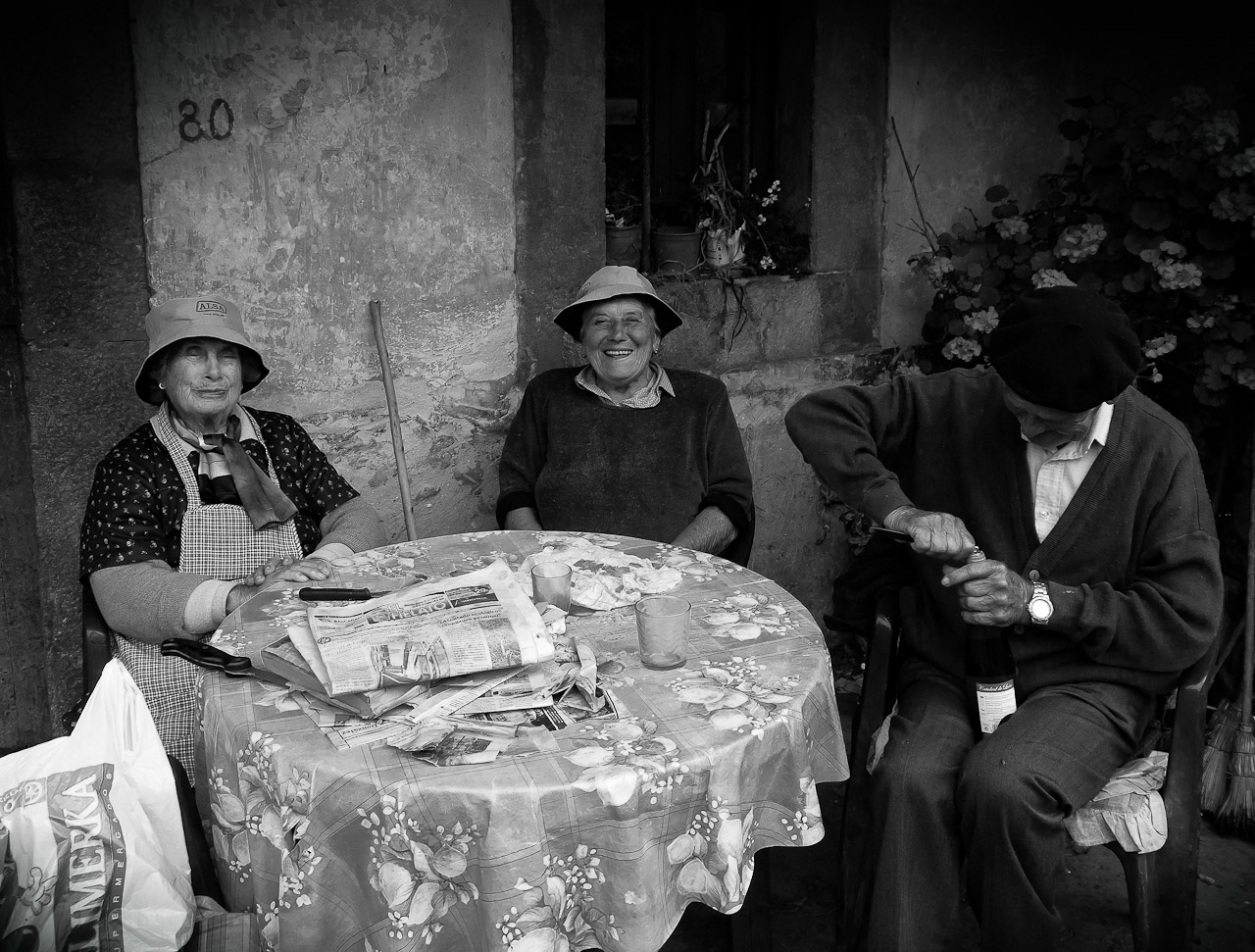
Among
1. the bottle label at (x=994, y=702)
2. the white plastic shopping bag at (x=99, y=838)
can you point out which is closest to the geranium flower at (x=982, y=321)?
the bottle label at (x=994, y=702)

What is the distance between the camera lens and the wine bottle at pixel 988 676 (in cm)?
268

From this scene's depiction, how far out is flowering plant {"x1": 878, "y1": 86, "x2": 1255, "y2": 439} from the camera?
382 centimetres

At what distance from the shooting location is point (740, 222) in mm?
4707

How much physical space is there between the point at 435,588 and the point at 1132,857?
161 centimetres

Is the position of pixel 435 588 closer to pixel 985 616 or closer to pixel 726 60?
pixel 985 616

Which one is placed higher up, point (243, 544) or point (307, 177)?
point (307, 177)

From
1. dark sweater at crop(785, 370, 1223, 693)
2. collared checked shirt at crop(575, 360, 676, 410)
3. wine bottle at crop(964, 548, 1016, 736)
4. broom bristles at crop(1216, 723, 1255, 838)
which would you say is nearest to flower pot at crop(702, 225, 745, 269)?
collared checked shirt at crop(575, 360, 676, 410)

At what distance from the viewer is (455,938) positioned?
192cm

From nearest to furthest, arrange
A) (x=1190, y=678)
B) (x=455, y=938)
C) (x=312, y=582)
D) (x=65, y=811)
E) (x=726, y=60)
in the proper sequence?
1. (x=65, y=811)
2. (x=455, y=938)
3. (x=1190, y=678)
4. (x=312, y=582)
5. (x=726, y=60)

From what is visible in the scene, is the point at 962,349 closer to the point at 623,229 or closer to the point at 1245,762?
the point at 623,229

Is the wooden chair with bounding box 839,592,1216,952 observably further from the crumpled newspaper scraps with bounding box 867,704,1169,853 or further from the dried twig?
the dried twig

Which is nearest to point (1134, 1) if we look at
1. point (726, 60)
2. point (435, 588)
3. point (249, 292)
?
point (726, 60)

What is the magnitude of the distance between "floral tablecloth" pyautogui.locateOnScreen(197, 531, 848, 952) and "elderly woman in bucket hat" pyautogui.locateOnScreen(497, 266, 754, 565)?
1.53m

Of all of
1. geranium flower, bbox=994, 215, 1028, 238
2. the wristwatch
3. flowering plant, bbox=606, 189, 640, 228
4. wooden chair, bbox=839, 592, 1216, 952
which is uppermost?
flowering plant, bbox=606, 189, 640, 228
